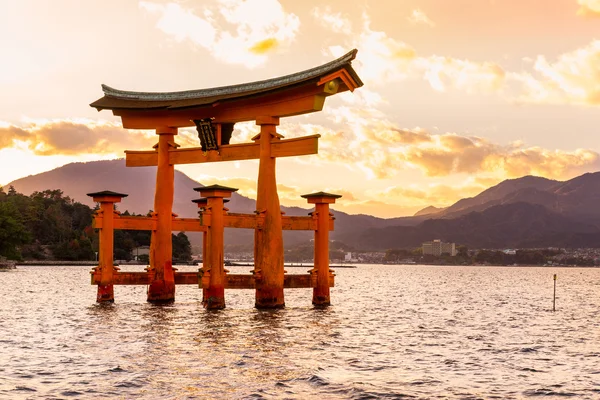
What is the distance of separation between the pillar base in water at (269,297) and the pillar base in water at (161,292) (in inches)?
211

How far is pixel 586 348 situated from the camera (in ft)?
82.3

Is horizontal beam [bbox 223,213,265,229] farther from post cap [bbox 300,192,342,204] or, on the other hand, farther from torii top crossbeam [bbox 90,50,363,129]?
torii top crossbeam [bbox 90,50,363,129]

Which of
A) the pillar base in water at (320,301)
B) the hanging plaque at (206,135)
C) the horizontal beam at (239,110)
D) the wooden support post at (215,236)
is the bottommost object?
the pillar base in water at (320,301)

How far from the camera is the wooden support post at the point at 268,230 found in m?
29.6

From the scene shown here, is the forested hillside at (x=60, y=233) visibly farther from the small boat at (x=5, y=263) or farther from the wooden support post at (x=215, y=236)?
the wooden support post at (x=215, y=236)

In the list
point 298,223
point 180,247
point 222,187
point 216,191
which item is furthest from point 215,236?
point 180,247

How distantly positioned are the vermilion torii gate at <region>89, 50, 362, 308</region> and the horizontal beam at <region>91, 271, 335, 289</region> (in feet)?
0.13

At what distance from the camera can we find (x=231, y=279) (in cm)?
2953

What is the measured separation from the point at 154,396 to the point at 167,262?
1893 centimetres

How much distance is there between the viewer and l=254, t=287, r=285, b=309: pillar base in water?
3017 cm

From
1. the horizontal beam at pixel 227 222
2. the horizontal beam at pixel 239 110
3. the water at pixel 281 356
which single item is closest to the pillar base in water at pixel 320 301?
the water at pixel 281 356

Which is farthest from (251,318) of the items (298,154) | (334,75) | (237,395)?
(237,395)

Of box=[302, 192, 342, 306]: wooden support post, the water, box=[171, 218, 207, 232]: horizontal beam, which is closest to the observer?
the water

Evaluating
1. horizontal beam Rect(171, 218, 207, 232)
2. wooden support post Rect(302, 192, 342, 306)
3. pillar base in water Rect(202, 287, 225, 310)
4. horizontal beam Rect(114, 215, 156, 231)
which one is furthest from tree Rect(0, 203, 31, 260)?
wooden support post Rect(302, 192, 342, 306)
